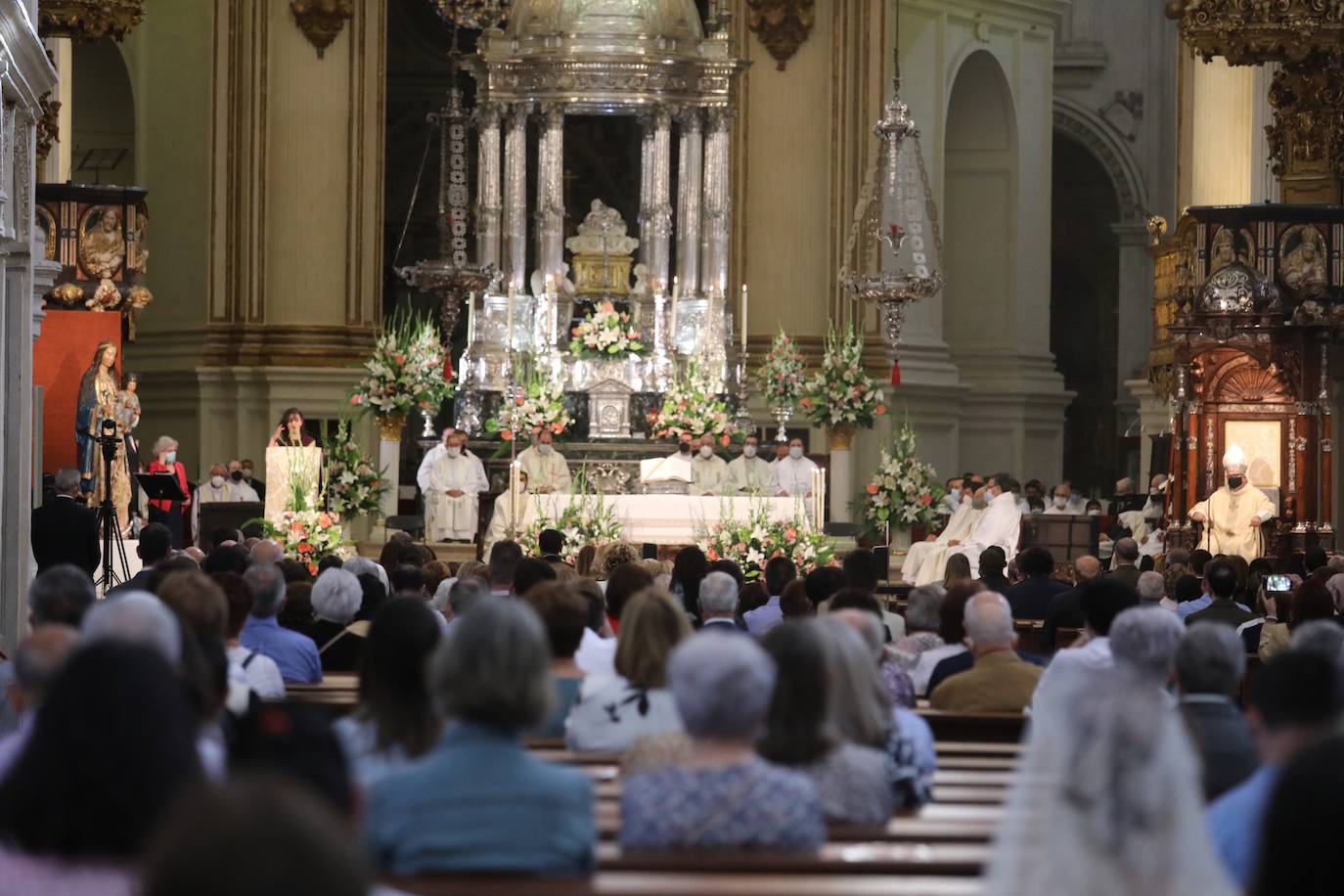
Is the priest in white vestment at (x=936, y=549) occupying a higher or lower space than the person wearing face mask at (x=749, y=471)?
lower

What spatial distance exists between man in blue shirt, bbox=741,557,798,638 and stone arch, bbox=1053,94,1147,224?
20.9 m

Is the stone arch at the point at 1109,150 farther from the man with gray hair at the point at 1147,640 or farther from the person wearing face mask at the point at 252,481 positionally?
the man with gray hair at the point at 1147,640

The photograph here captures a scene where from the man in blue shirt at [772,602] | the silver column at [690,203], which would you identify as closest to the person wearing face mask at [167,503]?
the silver column at [690,203]

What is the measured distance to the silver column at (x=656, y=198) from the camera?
74.0ft

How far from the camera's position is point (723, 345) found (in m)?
22.6

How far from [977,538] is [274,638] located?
1248 centimetres

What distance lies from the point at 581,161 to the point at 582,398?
24.9 ft

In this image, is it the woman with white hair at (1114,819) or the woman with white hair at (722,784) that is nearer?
the woman with white hair at (1114,819)

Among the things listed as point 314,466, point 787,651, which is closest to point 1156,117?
point 314,466

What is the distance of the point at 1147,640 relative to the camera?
6.92 m

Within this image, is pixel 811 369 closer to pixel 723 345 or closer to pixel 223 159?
pixel 723 345

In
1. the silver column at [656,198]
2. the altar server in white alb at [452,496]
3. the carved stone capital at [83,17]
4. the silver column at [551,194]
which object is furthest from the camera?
the silver column at [656,198]

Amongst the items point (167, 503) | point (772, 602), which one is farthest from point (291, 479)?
point (772, 602)

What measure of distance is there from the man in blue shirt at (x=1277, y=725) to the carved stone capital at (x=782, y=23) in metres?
Answer: 20.7
